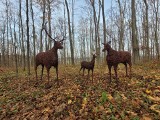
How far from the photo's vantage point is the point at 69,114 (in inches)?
240

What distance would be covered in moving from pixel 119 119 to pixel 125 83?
324 cm

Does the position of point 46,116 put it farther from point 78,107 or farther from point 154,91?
point 154,91

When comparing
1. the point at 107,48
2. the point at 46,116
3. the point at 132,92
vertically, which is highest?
the point at 107,48

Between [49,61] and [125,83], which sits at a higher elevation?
[49,61]

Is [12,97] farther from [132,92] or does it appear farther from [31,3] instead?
[31,3]

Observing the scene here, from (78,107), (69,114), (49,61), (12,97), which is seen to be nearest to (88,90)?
(78,107)

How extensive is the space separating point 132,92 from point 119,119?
2.13m

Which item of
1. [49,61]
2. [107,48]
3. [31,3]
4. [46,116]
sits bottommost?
[46,116]

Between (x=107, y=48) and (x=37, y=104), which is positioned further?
(x=107, y=48)

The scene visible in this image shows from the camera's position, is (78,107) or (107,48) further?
(107,48)

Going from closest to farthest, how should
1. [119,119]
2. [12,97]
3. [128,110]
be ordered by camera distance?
[119,119] < [128,110] < [12,97]

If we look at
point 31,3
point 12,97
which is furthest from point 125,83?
point 31,3

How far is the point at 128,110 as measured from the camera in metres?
5.91

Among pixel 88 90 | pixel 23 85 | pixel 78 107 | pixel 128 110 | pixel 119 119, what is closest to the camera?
pixel 119 119
